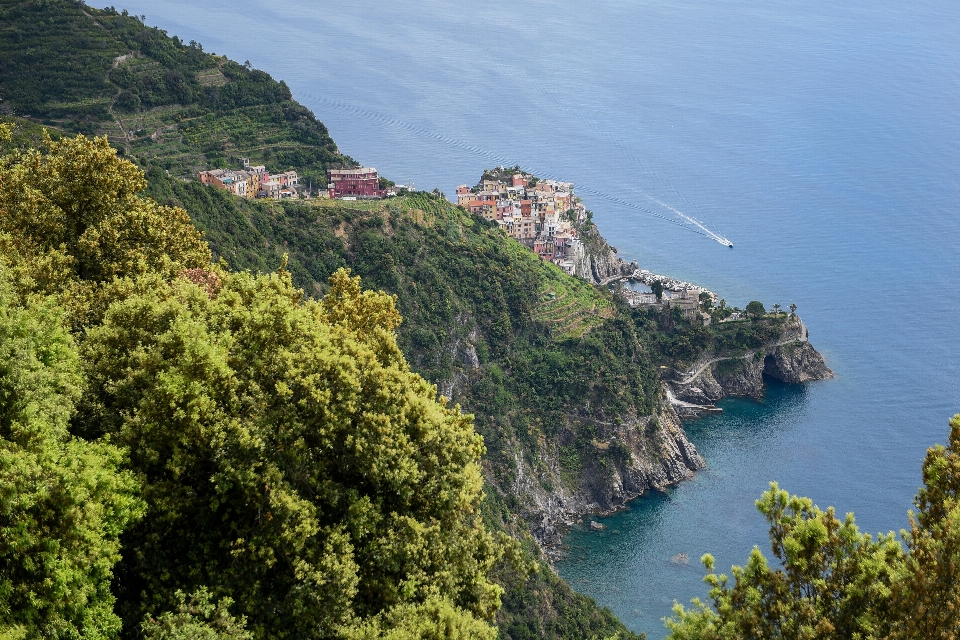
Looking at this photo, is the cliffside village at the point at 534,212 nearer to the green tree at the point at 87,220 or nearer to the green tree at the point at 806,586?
the green tree at the point at 87,220

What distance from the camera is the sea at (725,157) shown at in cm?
5088

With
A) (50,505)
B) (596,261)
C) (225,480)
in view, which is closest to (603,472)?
(596,261)

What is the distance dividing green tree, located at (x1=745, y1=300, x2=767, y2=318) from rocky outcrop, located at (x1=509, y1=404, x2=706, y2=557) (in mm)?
12125

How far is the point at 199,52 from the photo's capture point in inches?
2537

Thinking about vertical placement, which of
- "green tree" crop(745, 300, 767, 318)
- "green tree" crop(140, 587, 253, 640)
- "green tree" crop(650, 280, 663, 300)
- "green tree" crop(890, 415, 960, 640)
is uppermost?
"green tree" crop(890, 415, 960, 640)

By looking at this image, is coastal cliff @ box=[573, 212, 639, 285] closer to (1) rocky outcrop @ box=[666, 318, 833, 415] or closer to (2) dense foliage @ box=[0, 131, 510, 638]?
(1) rocky outcrop @ box=[666, 318, 833, 415]

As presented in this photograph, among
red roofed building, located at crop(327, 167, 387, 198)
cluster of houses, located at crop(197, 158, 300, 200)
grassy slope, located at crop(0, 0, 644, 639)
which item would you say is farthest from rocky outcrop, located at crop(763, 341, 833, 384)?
cluster of houses, located at crop(197, 158, 300, 200)

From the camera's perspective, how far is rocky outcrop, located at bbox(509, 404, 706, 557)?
157 feet

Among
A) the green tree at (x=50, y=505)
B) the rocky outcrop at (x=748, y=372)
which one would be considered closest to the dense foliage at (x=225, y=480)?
the green tree at (x=50, y=505)

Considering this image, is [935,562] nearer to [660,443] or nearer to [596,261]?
[660,443]

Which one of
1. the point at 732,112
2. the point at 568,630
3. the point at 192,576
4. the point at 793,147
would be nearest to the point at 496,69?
the point at 732,112

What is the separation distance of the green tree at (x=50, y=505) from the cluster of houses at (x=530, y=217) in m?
53.5

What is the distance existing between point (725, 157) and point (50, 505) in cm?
8779

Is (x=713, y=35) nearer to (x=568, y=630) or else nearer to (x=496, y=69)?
(x=496, y=69)
